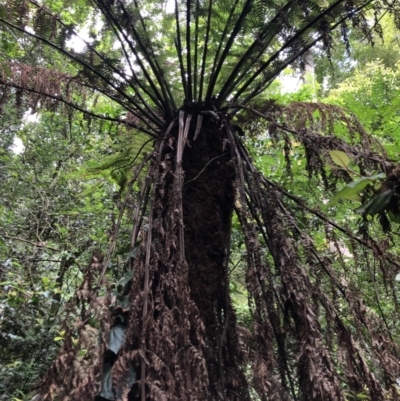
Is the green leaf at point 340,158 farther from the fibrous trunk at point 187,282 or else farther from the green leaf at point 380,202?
the fibrous trunk at point 187,282

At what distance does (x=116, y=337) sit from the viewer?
0.87 metres

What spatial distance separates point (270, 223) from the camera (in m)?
1.13

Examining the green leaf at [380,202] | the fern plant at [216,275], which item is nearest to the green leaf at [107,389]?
the fern plant at [216,275]

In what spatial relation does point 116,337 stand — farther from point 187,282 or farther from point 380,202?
point 380,202

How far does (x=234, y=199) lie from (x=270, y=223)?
23 cm

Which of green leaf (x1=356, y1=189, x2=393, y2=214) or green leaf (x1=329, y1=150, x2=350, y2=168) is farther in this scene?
green leaf (x1=329, y1=150, x2=350, y2=168)

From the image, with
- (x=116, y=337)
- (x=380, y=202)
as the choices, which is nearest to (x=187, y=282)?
(x=116, y=337)

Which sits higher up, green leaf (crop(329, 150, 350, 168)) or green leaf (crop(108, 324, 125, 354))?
green leaf (crop(329, 150, 350, 168))

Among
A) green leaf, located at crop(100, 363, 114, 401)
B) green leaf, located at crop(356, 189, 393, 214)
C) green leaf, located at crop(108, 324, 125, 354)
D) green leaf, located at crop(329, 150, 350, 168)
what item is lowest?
green leaf, located at crop(100, 363, 114, 401)

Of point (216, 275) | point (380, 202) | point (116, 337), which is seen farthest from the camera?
point (216, 275)

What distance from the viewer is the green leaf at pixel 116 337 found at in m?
0.85

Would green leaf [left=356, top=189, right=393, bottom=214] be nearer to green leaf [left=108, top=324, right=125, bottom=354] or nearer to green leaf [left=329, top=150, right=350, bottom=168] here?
green leaf [left=329, top=150, right=350, bottom=168]

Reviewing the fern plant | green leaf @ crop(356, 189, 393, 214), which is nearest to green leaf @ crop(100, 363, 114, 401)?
the fern plant

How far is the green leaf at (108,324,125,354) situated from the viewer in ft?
2.79
